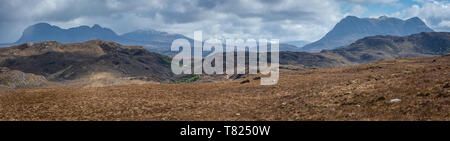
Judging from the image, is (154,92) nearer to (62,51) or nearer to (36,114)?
(36,114)

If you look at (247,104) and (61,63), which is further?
(61,63)

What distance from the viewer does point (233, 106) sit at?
854 inches

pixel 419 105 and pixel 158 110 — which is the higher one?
pixel 419 105

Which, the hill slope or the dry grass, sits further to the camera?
the hill slope

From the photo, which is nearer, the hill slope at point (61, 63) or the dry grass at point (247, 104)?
the dry grass at point (247, 104)

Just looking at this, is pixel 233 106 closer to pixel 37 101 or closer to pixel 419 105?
pixel 419 105

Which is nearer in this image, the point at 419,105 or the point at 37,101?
the point at 419,105

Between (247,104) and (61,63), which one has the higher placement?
(247,104)

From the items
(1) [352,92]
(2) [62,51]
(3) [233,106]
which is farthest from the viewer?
(2) [62,51]
